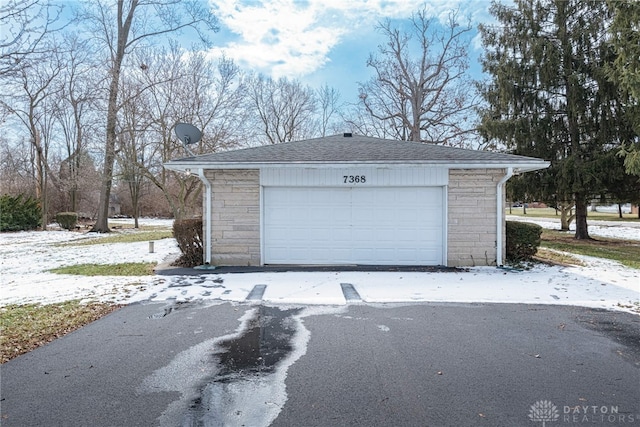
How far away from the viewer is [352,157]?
852 centimetres

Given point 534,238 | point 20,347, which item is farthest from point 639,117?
point 20,347

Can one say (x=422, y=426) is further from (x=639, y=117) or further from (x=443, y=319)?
(x=639, y=117)

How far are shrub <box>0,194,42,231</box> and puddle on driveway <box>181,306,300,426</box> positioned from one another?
23933 mm

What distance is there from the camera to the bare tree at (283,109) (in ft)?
91.8

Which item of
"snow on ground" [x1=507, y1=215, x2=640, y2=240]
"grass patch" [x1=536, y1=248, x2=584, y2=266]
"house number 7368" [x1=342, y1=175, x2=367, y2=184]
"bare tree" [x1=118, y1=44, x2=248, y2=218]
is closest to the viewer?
"house number 7368" [x1=342, y1=175, x2=367, y2=184]

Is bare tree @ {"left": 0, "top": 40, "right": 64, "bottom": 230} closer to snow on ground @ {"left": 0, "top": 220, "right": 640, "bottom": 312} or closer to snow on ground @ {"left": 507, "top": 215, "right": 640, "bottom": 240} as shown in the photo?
snow on ground @ {"left": 0, "top": 220, "right": 640, "bottom": 312}

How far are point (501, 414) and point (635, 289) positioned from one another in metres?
5.83

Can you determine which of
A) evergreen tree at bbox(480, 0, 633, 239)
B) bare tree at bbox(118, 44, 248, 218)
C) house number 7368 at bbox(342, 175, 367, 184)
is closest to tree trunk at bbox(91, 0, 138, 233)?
bare tree at bbox(118, 44, 248, 218)

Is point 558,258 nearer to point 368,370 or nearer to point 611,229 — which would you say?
point 368,370

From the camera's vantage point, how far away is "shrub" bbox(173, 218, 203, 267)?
29.3 feet

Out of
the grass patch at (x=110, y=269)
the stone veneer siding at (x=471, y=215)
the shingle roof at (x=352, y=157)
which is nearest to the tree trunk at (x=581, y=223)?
the shingle roof at (x=352, y=157)

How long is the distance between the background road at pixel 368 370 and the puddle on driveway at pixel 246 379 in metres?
0.04

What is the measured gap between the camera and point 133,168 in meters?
18.2

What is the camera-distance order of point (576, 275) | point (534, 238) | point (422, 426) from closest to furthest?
point (422, 426), point (576, 275), point (534, 238)
